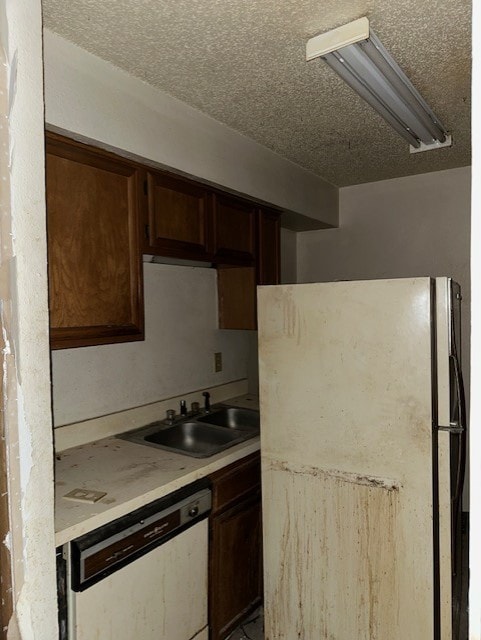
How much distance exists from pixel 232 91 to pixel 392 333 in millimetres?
1183

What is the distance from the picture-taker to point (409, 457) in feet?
4.99

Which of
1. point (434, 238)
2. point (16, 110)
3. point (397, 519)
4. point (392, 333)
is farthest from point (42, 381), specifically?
point (434, 238)

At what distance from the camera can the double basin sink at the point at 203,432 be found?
6.97ft

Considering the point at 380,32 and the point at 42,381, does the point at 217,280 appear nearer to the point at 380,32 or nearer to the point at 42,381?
the point at 380,32

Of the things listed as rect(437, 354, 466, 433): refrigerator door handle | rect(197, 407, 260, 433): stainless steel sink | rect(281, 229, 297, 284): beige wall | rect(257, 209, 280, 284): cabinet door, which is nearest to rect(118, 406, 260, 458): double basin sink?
rect(197, 407, 260, 433): stainless steel sink

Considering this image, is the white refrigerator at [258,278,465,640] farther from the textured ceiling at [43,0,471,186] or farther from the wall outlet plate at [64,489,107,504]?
the textured ceiling at [43,0,471,186]

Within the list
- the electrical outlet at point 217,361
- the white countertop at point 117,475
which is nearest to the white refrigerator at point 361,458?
the white countertop at point 117,475

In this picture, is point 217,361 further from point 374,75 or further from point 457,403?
point 374,75

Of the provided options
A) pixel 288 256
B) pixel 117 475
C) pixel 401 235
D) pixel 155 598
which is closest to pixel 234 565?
pixel 155 598

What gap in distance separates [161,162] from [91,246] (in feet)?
1.62

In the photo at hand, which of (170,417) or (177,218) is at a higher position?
(177,218)

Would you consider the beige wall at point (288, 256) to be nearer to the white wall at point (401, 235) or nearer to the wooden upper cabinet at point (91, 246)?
the white wall at point (401, 235)

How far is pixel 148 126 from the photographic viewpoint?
1770mm

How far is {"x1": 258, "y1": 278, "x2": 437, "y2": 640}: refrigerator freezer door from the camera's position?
4.97 feet
